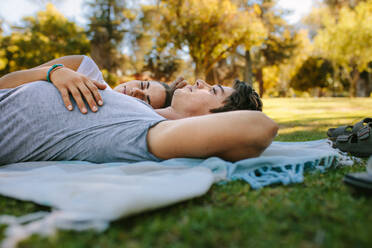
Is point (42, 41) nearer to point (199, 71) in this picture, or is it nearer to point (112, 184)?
point (199, 71)

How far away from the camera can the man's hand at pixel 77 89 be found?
2086mm

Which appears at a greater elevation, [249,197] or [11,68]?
[11,68]

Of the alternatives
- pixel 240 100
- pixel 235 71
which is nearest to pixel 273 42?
pixel 235 71

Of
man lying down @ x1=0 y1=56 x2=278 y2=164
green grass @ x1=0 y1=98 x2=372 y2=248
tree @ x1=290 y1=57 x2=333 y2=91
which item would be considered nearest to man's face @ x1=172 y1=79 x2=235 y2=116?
man lying down @ x1=0 y1=56 x2=278 y2=164

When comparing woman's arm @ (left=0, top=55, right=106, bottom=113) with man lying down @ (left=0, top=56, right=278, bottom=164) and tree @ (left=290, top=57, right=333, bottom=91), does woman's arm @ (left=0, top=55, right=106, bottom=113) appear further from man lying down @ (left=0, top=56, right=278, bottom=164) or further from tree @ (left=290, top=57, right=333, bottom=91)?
tree @ (left=290, top=57, right=333, bottom=91)

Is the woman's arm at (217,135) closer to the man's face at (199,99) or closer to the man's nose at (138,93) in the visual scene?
the man's face at (199,99)

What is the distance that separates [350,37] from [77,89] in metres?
25.1

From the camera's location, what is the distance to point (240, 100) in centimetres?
259

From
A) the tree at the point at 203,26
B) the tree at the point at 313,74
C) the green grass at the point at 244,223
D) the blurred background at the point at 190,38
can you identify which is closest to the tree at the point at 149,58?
the blurred background at the point at 190,38

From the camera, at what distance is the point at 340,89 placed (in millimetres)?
34281

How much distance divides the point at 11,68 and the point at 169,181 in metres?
21.3

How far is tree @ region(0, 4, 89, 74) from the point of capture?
1831cm

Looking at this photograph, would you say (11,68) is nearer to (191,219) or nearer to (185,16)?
(185,16)

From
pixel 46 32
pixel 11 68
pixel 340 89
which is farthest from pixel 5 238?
pixel 340 89
